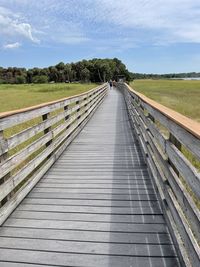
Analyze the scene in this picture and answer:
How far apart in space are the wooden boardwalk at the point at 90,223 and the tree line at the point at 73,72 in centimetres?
8788

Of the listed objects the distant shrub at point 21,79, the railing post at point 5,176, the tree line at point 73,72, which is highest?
the railing post at point 5,176

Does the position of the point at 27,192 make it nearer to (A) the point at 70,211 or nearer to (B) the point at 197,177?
(A) the point at 70,211

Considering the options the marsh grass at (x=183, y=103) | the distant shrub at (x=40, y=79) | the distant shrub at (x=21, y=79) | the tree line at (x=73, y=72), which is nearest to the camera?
the marsh grass at (x=183, y=103)

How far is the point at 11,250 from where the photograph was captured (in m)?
3.08

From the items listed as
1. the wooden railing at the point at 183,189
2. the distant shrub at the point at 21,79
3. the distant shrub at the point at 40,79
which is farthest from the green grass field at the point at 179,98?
the distant shrub at the point at 21,79

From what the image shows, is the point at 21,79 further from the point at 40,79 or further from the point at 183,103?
the point at 183,103

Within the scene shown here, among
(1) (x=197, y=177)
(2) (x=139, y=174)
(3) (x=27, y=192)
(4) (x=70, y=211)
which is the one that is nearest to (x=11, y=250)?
(4) (x=70, y=211)

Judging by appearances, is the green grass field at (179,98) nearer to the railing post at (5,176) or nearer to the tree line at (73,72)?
the railing post at (5,176)

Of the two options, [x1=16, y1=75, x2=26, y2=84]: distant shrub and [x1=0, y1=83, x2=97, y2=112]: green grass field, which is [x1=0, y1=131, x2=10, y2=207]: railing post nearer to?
[x1=0, y1=83, x2=97, y2=112]: green grass field

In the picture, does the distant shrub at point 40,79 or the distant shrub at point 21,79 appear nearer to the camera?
the distant shrub at point 40,79

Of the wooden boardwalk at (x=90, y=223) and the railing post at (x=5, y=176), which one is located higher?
the railing post at (x=5, y=176)

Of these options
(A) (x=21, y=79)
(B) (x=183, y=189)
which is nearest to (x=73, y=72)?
(A) (x=21, y=79)

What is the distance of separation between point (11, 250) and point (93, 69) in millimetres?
99378

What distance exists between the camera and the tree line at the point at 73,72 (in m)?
96.5
